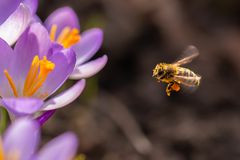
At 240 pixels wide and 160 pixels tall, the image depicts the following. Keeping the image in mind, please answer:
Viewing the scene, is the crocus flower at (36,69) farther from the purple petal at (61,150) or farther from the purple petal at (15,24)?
the purple petal at (61,150)

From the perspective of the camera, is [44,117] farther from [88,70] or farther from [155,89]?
[155,89]

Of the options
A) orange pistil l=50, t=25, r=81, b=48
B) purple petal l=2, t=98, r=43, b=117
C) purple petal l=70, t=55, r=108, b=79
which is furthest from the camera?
orange pistil l=50, t=25, r=81, b=48

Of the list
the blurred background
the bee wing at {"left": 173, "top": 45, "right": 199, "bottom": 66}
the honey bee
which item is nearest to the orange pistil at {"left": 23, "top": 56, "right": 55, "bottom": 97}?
the honey bee

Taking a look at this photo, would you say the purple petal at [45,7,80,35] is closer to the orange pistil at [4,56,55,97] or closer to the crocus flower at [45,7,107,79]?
the crocus flower at [45,7,107,79]

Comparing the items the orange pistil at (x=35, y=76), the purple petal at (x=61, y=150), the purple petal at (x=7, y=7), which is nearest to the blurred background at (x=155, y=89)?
the orange pistil at (x=35, y=76)

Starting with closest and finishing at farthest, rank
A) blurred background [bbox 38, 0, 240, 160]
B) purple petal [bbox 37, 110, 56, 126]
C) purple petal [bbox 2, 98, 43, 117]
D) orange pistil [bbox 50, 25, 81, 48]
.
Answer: purple petal [bbox 2, 98, 43, 117] < purple petal [bbox 37, 110, 56, 126] < orange pistil [bbox 50, 25, 81, 48] < blurred background [bbox 38, 0, 240, 160]

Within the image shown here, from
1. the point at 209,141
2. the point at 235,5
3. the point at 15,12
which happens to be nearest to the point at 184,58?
the point at 15,12
